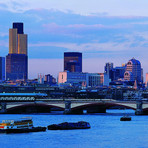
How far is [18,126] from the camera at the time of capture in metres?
99.9

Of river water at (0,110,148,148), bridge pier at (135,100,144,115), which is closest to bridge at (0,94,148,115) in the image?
bridge pier at (135,100,144,115)

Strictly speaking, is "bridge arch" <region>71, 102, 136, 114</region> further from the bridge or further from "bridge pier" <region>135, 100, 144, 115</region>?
"bridge pier" <region>135, 100, 144, 115</region>

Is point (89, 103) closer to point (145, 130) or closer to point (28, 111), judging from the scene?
point (28, 111)

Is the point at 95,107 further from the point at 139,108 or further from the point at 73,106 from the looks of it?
the point at 139,108

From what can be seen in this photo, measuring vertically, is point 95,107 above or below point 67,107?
below

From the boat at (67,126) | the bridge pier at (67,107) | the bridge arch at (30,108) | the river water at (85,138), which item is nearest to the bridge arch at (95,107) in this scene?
the bridge pier at (67,107)

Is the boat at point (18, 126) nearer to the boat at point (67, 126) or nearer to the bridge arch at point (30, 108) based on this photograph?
the boat at point (67, 126)

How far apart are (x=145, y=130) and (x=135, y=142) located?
56.5 feet

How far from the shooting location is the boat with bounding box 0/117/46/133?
97381 mm

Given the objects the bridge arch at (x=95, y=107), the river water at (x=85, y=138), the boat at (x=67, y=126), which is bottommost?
the river water at (x=85, y=138)

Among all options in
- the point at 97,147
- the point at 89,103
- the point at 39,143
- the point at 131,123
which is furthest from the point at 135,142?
the point at 89,103

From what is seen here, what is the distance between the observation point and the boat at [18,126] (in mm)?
97381

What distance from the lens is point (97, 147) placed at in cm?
8025

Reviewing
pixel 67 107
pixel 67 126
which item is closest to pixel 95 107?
pixel 67 107
